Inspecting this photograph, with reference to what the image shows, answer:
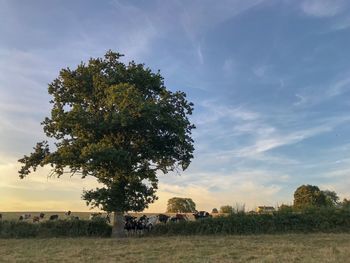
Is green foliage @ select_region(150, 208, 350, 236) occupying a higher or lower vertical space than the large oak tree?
lower

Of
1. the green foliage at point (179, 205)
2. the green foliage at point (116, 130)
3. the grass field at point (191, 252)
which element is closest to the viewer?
the grass field at point (191, 252)

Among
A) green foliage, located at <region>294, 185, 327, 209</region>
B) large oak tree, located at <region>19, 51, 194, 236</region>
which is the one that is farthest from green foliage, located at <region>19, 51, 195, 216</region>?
green foliage, located at <region>294, 185, 327, 209</region>

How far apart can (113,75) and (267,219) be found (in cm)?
1342

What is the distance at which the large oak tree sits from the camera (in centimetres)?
2920

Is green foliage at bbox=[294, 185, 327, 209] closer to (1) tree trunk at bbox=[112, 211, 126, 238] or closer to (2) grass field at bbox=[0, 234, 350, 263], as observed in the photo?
(1) tree trunk at bbox=[112, 211, 126, 238]

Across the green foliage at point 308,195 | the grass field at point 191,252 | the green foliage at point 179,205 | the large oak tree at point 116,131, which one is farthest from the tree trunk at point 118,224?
the green foliage at point 179,205

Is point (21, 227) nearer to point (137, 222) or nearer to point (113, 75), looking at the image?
point (137, 222)

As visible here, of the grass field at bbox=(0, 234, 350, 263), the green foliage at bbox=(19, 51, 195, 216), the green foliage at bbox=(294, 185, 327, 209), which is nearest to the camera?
the grass field at bbox=(0, 234, 350, 263)

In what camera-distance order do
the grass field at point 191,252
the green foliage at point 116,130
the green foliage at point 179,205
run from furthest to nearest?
the green foliage at point 179,205
the green foliage at point 116,130
the grass field at point 191,252

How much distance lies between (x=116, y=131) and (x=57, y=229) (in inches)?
298

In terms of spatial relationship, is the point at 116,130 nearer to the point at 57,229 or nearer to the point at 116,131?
the point at 116,131

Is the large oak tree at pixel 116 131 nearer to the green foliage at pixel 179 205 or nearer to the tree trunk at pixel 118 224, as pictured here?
the tree trunk at pixel 118 224

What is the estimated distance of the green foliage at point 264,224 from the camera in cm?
3102

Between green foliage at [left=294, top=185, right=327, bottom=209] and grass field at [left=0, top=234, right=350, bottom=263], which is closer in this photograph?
grass field at [left=0, top=234, right=350, bottom=263]
